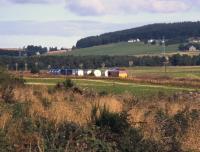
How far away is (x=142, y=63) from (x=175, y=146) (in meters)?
155

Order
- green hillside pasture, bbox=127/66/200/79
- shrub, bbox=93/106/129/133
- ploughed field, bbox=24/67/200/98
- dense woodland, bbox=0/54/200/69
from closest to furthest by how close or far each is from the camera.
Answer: shrub, bbox=93/106/129/133 < ploughed field, bbox=24/67/200/98 < green hillside pasture, bbox=127/66/200/79 < dense woodland, bbox=0/54/200/69

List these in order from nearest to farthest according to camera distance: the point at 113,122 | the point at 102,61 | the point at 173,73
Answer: the point at 113,122 → the point at 173,73 → the point at 102,61

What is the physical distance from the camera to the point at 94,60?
16150cm

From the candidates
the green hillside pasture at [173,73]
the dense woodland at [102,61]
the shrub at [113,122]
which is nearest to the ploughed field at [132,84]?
the green hillside pasture at [173,73]

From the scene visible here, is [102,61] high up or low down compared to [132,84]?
down

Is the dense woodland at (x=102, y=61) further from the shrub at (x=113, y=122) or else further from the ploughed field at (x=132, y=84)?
the shrub at (x=113, y=122)

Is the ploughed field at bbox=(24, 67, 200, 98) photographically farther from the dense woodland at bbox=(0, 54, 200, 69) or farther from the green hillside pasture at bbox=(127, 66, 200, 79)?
the dense woodland at bbox=(0, 54, 200, 69)

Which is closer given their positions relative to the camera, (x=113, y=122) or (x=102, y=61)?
(x=113, y=122)

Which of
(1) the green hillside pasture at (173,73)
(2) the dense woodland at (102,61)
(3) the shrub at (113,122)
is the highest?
(3) the shrub at (113,122)

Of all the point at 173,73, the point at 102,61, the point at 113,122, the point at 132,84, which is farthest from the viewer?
the point at 102,61

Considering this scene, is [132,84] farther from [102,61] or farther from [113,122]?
[102,61]

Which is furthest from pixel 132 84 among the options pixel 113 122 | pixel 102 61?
pixel 102 61

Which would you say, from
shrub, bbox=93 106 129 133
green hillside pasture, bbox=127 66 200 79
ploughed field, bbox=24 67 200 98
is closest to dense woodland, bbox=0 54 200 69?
green hillside pasture, bbox=127 66 200 79

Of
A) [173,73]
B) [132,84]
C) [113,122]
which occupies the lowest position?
[173,73]
